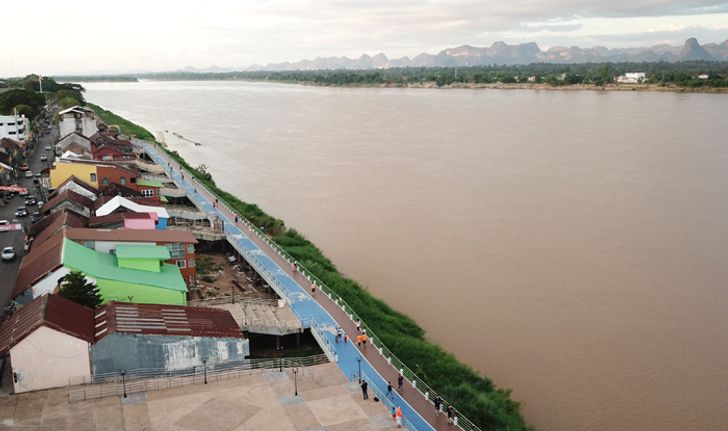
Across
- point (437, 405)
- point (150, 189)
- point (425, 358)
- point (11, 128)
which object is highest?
point (11, 128)

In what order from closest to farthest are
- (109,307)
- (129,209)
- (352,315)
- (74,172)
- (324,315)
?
1. (109,307)
2. (352,315)
3. (324,315)
4. (129,209)
5. (74,172)

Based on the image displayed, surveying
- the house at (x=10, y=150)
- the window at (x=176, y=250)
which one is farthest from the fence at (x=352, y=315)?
the house at (x=10, y=150)

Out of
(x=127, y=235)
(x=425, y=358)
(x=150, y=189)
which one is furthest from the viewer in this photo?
(x=150, y=189)

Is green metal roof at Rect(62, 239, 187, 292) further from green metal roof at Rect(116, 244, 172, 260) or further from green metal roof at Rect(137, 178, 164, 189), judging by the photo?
green metal roof at Rect(137, 178, 164, 189)

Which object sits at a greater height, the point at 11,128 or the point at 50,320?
the point at 11,128

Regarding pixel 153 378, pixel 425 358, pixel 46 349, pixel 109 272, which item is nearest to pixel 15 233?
pixel 109 272

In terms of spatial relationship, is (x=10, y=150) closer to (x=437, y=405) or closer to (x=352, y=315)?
(x=352, y=315)
